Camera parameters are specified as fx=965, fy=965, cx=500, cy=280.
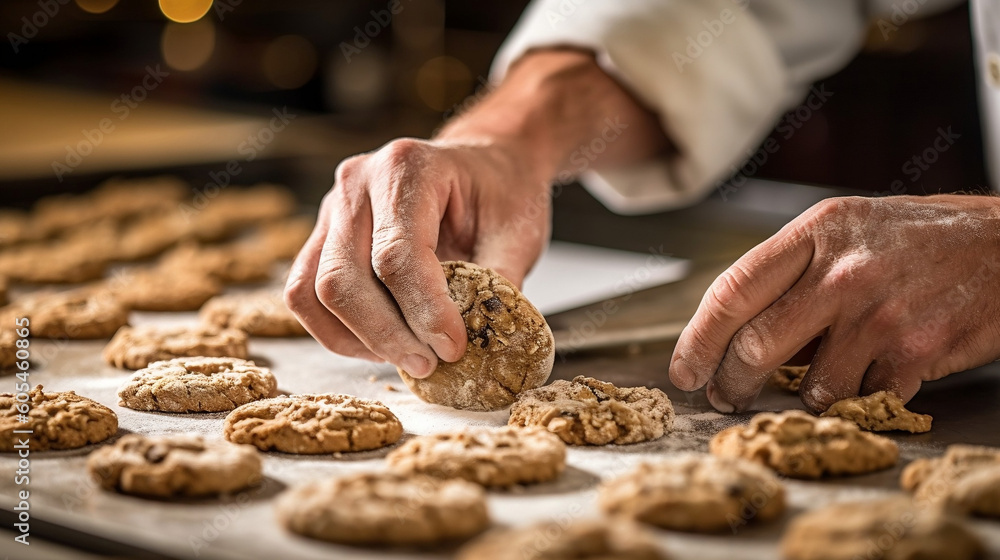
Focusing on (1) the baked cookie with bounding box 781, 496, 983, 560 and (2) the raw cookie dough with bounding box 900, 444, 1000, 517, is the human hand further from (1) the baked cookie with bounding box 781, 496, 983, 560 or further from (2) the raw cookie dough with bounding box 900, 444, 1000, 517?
(1) the baked cookie with bounding box 781, 496, 983, 560

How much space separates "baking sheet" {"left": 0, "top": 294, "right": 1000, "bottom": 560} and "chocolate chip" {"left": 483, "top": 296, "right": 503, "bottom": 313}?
22 centimetres

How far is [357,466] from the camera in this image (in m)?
1.69

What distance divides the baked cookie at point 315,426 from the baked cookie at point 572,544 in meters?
0.54

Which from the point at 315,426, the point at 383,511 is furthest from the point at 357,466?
the point at 383,511

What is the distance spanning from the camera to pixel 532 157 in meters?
2.67

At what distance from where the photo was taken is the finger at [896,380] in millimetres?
1904

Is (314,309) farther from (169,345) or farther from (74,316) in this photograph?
(74,316)

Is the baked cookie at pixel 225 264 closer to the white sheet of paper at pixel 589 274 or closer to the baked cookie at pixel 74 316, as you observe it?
the baked cookie at pixel 74 316

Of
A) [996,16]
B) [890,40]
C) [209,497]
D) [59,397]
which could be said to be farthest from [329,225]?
[890,40]

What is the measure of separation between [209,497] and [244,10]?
17.1ft

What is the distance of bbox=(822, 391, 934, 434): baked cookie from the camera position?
5.93 feet

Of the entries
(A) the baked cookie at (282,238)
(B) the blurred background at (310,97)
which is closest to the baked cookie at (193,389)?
(A) the baked cookie at (282,238)

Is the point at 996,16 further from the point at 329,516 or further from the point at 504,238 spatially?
the point at 329,516

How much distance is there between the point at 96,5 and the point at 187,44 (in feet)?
1.94
